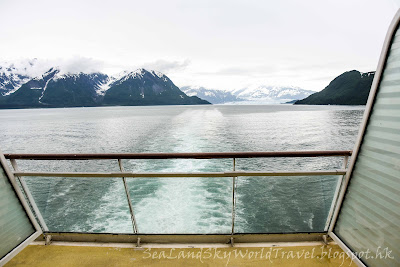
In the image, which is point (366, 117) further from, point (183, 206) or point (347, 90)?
point (347, 90)

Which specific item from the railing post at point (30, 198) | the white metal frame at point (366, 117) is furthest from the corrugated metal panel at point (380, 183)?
the railing post at point (30, 198)

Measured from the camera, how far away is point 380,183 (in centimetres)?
194

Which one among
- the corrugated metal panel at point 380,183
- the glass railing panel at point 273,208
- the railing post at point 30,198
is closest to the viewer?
the corrugated metal panel at point 380,183

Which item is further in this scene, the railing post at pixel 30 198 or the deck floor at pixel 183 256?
the railing post at pixel 30 198

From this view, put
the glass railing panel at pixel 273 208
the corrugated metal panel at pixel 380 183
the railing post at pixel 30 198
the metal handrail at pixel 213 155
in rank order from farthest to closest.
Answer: the glass railing panel at pixel 273 208
the railing post at pixel 30 198
the metal handrail at pixel 213 155
the corrugated metal panel at pixel 380 183

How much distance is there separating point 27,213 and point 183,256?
181 cm

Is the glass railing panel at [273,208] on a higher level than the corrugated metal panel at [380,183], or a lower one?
lower

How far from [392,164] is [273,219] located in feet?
16.6

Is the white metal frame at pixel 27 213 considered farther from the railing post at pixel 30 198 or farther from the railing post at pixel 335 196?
the railing post at pixel 335 196

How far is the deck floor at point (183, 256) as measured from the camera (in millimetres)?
2262

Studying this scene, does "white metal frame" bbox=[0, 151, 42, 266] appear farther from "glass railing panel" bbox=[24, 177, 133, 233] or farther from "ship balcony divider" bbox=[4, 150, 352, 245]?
"glass railing panel" bbox=[24, 177, 133, 233]

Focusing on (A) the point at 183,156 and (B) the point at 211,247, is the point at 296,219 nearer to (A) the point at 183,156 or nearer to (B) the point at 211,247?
(B) the point at 211,247

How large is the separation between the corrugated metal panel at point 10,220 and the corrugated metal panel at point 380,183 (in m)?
3.45

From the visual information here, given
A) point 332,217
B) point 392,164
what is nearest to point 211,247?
point 332,217
